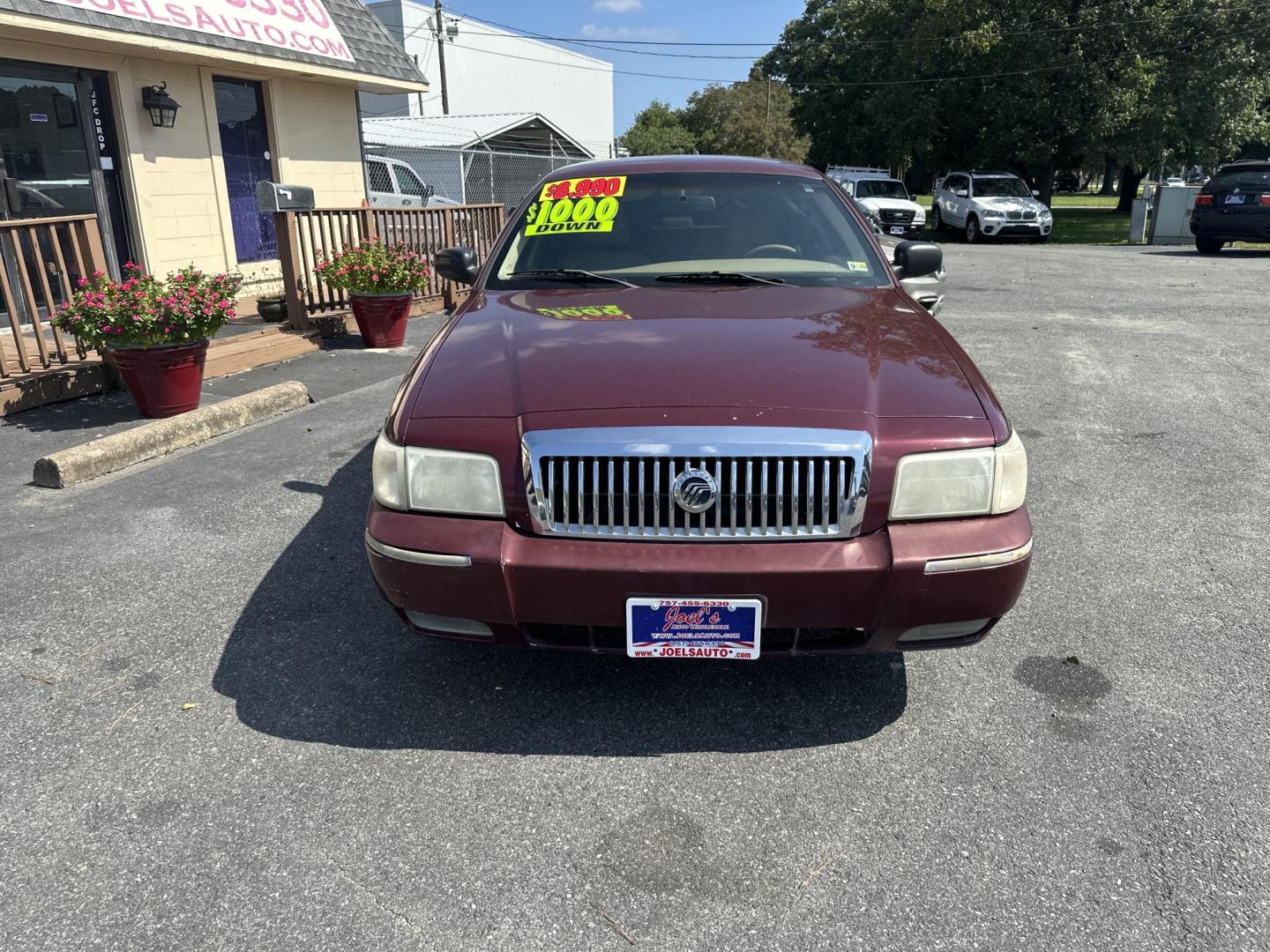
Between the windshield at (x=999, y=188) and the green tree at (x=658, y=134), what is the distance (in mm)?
31520

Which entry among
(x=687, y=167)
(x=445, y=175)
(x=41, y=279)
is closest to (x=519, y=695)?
(x=687, y=167)

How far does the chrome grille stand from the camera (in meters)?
2.41

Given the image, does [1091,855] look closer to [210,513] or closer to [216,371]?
[210,513]

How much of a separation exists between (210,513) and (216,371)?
11.0 feet

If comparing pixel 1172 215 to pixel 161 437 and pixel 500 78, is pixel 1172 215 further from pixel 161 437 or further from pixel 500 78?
pixel 500 78

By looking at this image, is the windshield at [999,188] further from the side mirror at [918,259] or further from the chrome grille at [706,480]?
the chrome grille at [706,480]

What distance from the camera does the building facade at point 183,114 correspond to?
27.3ft

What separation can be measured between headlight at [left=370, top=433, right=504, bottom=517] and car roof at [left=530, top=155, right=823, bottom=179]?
2231mm

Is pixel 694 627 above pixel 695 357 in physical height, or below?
below

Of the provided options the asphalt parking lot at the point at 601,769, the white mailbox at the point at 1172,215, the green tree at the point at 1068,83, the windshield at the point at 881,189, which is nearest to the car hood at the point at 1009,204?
the windshield at the point at 881,189

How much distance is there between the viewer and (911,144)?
32344 millimetres

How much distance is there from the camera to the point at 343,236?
9180 mm

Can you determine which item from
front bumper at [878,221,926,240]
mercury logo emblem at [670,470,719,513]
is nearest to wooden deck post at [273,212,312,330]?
mercury logo emblem at [670,470,719,513]

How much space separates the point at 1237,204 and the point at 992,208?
6724 millimetres
